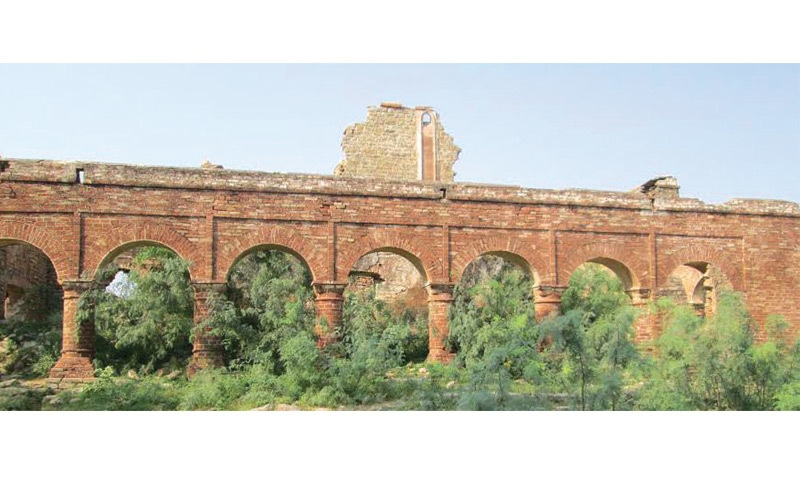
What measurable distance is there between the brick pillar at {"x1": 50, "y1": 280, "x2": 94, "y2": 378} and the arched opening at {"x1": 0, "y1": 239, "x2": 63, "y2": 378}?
1.39 m

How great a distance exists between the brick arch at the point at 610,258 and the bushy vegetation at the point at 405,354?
945 mm

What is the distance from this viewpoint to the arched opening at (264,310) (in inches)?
581

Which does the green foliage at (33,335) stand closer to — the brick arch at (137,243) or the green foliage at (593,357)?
the brick arch at (137,243)

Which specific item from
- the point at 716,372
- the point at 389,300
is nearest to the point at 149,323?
the point at 389,300

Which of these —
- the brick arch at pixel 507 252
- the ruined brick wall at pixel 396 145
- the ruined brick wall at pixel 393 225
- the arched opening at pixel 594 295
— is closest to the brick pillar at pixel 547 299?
the brick arch at pixel 507 252

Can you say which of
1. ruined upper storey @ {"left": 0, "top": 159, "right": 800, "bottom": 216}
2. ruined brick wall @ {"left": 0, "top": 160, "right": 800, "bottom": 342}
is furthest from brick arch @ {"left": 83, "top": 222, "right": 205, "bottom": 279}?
ruined upper storey @ {"left": 0, "top": 159, "right": 800, "bottom": 216}

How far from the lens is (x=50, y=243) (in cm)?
1461

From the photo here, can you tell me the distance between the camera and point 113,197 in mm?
14914

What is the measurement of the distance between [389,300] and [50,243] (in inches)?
353

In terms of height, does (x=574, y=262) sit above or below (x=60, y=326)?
above

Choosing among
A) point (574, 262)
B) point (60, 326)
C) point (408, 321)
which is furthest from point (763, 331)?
point (60, 326)

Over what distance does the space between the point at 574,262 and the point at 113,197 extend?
8.86 m

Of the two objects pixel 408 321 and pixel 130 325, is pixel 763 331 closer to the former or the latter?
pixel 408 321

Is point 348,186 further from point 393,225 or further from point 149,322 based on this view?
point 149,322
